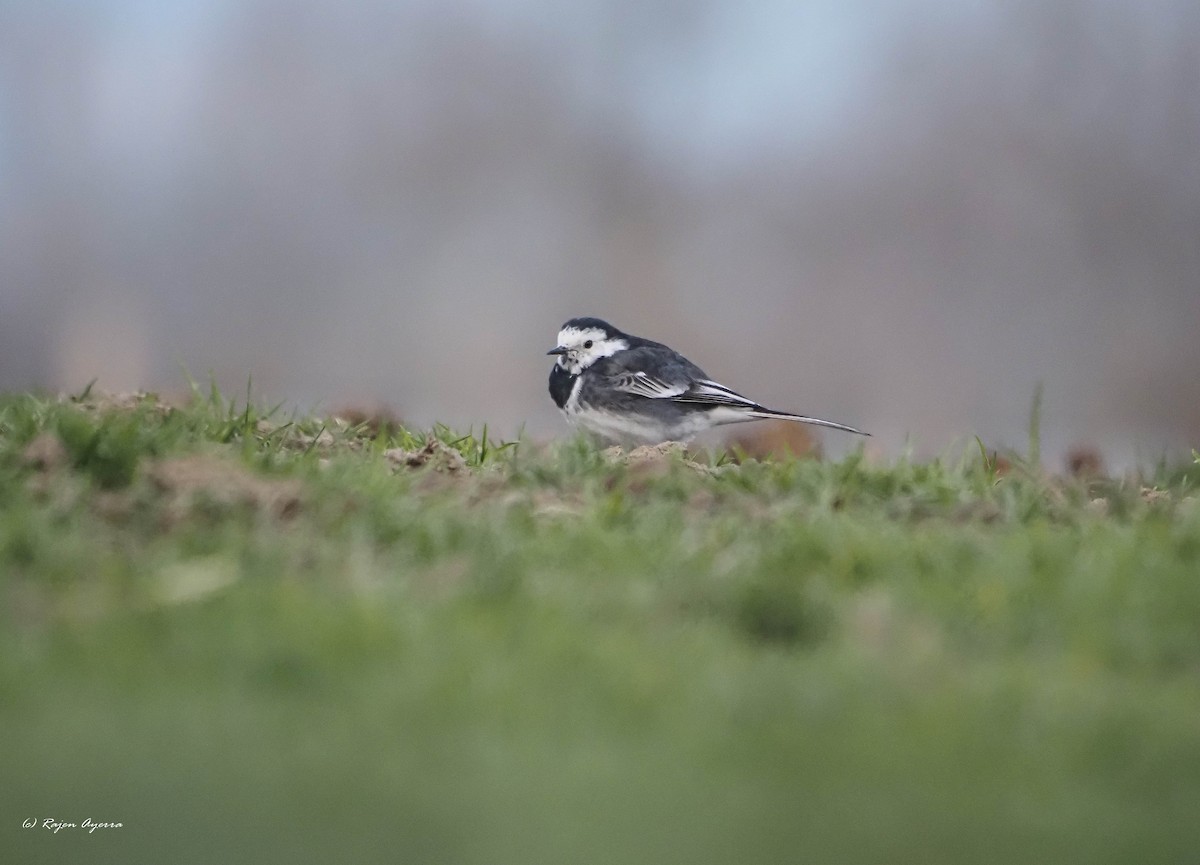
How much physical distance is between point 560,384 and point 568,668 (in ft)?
14.9

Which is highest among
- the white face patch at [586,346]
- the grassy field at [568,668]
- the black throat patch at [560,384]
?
the white face patch at [586,346]

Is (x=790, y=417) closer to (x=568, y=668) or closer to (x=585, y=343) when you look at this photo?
(x=585, y=343)

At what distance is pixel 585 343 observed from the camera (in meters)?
7.54

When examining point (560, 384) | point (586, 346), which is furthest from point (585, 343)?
point (560, 384)

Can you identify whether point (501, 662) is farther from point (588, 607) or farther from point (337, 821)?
point (337, 821)

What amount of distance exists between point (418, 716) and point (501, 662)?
1.04 ft

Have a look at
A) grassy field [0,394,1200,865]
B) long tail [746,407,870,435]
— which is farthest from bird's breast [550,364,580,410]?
grassy field [0,394,1200,865]

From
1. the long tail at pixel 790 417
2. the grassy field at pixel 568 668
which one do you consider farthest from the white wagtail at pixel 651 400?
the grassy field at pixel 568 668

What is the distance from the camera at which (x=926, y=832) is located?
244cm

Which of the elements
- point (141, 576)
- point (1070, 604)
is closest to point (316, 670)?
point (141, 576)

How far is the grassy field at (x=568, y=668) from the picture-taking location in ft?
8.00

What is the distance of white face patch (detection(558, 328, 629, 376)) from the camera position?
752 cm

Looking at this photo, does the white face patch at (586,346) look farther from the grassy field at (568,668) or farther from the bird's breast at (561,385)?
the grassy field at (568,668)

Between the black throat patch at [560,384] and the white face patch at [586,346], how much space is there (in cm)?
4
